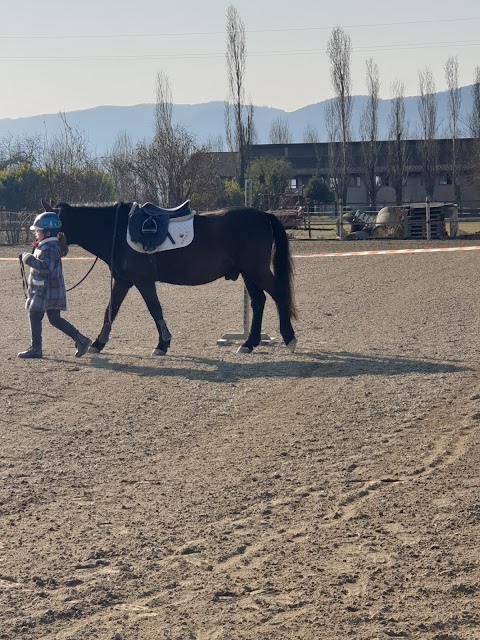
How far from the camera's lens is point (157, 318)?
11406 millimetres

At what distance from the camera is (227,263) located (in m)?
11.6

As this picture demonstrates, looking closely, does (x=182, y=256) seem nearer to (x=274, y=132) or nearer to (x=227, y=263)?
(x=227, y=263)

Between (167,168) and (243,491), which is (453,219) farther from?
(243,491)

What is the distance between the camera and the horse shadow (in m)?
9.90

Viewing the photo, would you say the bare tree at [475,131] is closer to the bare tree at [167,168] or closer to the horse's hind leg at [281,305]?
the bare tree at [167,168]

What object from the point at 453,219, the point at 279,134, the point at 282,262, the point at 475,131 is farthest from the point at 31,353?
the point at 279,134

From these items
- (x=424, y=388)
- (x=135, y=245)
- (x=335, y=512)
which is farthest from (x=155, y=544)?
(x=135, y=245)

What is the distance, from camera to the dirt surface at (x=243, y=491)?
13.9 ft

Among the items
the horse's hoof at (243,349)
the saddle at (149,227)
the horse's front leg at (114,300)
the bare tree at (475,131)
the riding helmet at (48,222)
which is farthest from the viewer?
the bare tree at (475,131)

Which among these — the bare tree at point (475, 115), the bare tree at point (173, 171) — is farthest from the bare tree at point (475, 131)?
the bare tree at point (173, 171)

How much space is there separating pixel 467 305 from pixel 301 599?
11599 mm

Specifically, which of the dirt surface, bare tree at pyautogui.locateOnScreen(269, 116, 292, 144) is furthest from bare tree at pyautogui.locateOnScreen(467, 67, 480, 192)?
the dirt surface

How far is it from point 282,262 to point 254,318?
71 cm

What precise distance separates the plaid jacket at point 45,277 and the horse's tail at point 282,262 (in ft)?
7.86
